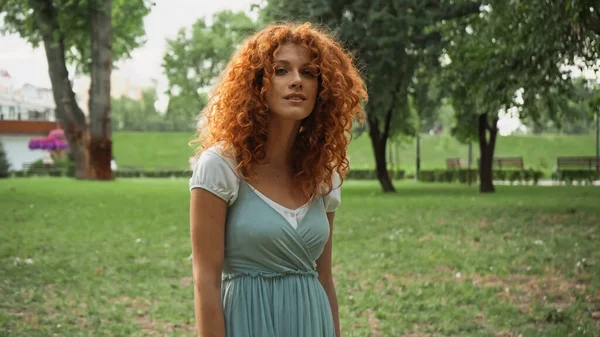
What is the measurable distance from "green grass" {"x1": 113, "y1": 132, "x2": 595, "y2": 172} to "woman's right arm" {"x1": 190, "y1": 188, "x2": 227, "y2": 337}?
81.6 meters

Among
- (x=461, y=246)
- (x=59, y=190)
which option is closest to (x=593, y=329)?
(x=461, y=246)

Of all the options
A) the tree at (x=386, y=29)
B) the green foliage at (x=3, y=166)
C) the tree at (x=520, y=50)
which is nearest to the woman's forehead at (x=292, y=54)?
the tree at (x=520, y=50)

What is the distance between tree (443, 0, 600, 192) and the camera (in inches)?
509

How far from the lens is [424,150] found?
9494 cm

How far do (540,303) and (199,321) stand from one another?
6400 mm

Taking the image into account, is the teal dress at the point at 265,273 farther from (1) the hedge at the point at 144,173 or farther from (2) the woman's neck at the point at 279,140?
(1) the hedge at the point at 144,173

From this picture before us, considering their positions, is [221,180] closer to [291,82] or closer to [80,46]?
[291,82]

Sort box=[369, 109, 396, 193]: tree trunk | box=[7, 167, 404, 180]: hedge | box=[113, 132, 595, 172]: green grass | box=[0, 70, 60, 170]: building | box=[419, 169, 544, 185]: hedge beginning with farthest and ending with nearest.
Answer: box=[113, 132, 595, 172]: green grass
box=[0, 70, 60, 170]: building
box=[7, 167, 404, 180]: hedge
box=[419, 169, 544, 185]: hedge
box=[369, 109, 396, 193]: tree trunk

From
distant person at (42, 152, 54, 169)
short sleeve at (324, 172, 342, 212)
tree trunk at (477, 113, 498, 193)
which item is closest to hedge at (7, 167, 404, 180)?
distant person at (42, 152, 54, 169)

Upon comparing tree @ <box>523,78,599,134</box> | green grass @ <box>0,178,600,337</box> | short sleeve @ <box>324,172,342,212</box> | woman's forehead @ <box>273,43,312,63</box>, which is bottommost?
green grass @ <box>0,178,600,337</box>

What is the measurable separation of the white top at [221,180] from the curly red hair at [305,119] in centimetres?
5

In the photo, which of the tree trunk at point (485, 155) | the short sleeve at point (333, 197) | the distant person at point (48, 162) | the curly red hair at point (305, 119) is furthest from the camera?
the distant person at point (48, 162)

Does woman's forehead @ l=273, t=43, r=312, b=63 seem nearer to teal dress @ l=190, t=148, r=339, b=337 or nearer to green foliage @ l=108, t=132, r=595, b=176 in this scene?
teal dress @ l=190, t=148, r=339, b=337

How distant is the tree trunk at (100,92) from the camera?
26250mm
